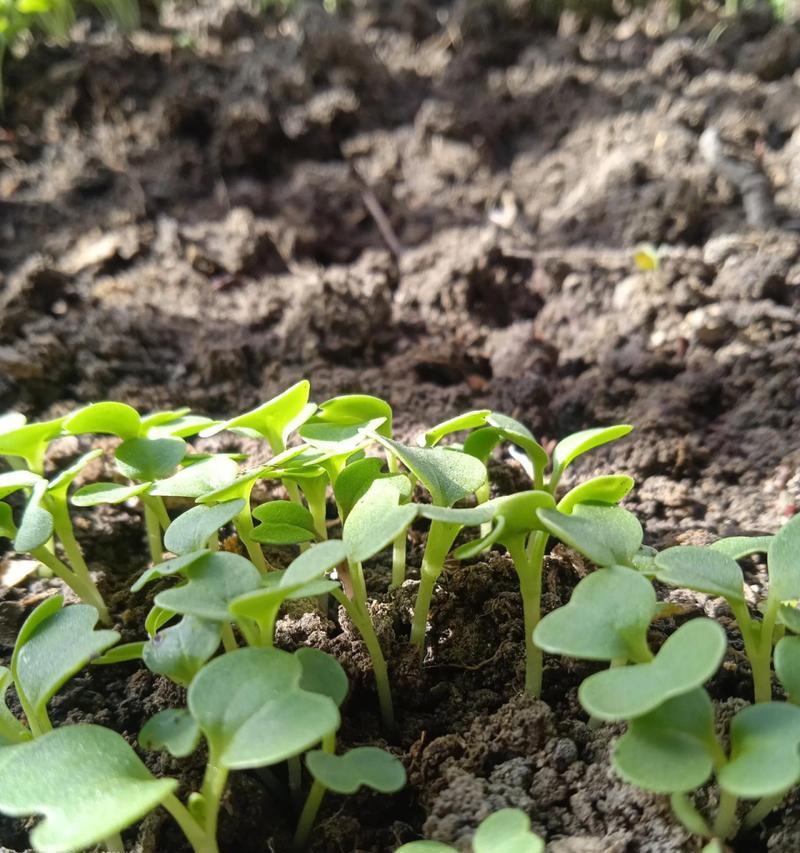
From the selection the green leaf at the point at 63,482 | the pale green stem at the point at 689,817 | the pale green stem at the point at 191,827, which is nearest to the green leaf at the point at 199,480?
the green leaf at the point at 63,482

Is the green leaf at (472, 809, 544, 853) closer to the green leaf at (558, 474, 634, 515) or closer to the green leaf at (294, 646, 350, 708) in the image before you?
the green leaf at (294, 646, 350, 708)

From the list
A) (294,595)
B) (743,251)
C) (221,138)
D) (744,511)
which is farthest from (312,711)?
(221,138)

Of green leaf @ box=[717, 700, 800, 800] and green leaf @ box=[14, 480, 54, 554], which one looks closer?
green leaf @ box=[717, 700, 800, 800]

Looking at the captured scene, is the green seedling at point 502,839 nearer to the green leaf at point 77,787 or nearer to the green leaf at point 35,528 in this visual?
the green leaf at point 77,787

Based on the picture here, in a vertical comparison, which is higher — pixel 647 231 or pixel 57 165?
pixel 57 165

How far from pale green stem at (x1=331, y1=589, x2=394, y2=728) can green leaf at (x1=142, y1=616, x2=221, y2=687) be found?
0.49 feet

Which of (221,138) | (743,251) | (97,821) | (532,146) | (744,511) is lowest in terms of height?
(744,511)

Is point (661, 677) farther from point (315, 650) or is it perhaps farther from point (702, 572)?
point (315, 650)

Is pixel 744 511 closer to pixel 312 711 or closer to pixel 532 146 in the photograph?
pixel 312 711

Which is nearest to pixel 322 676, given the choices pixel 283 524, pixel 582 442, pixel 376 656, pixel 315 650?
pixel 315 650

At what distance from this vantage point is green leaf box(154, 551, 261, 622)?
2.08 feet

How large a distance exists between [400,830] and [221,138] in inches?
83.5

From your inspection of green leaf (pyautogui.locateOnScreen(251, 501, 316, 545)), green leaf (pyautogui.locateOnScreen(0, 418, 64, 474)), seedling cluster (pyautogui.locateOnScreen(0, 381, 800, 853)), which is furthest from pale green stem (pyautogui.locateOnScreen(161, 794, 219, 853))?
green leaf (pyautogui.locateOnScreen(0, 418, 64, 474))

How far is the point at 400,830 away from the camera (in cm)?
72
